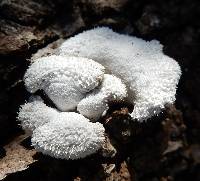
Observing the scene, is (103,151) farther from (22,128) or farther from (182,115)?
(182,115)

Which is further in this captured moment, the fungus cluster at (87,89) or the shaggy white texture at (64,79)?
the shaggy white texture at (64,79)

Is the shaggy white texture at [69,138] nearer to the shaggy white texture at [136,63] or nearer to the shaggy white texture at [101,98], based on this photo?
the shaggy white texture at [101,98]

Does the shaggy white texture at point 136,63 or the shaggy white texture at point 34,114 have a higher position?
the shaggy white texture at point 136,63

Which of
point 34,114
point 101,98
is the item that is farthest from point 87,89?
point 34,114

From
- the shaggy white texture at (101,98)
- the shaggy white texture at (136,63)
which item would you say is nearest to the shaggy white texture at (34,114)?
the shaggy white texture at (101,98)

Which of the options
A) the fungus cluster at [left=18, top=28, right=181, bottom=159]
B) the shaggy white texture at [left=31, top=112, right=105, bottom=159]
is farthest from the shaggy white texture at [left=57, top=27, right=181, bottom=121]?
the shaggy white texture at [left=31, top=112, right=105, bottom=159]

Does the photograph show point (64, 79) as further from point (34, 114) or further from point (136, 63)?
point (136, 63)

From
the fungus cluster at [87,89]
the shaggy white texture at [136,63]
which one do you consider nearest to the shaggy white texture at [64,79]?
the fungus cluster at [87,89]

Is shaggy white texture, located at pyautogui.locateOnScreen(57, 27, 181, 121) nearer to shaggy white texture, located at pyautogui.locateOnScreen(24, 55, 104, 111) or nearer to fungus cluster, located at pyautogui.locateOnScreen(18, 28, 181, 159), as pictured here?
fungus cluster, located at pyautogui.locateOnScreen(18, 28, 181, 159)

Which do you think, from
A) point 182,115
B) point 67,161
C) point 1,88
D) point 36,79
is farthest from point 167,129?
point 1,88
